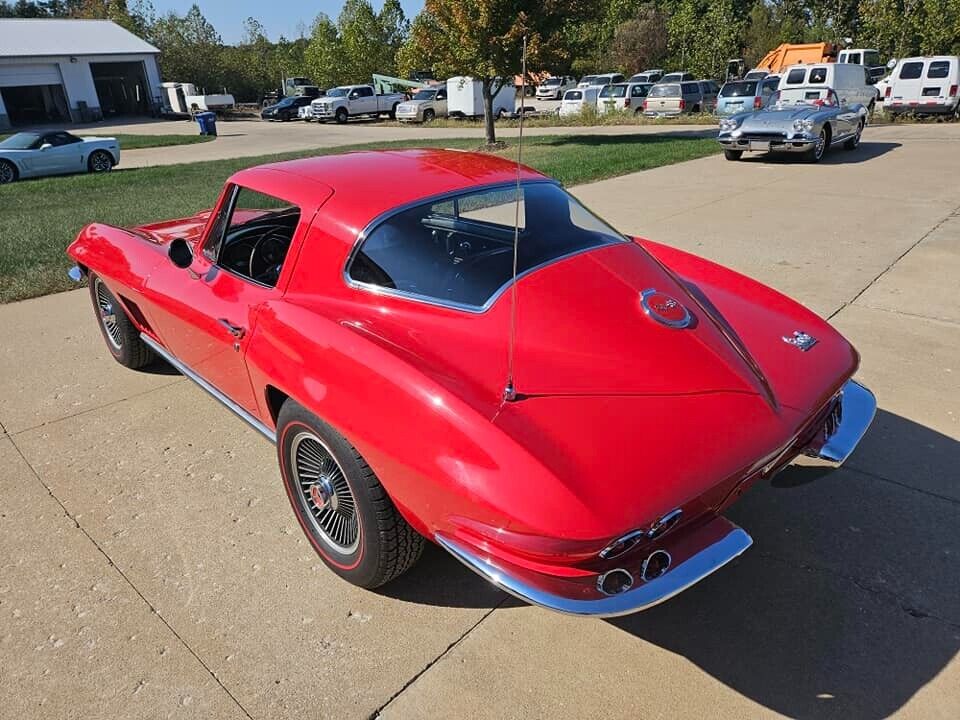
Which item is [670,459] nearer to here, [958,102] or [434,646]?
[434,646]

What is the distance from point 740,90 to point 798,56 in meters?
14.2

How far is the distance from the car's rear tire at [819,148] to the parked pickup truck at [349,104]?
23.7 metres

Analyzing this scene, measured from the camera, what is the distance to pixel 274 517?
10.0 ft

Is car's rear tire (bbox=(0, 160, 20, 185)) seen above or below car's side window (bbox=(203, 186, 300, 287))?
below

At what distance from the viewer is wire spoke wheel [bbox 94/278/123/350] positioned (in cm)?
447

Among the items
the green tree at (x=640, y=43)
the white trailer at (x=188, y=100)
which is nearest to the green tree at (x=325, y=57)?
the white trailer at (x=188, y=100)

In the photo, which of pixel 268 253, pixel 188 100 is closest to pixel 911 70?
pixel 268 253

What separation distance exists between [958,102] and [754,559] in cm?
2398

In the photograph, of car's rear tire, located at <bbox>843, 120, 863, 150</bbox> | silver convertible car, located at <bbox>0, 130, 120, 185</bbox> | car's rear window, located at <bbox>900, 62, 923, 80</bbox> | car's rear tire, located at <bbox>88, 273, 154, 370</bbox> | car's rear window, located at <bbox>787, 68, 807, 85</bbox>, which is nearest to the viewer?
car's rear tire, located at <bbox>88, 273, 154, 370</bbox>

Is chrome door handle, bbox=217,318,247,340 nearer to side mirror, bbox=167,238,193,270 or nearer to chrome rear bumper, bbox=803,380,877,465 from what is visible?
side mirror, bbox=167,238,193,270

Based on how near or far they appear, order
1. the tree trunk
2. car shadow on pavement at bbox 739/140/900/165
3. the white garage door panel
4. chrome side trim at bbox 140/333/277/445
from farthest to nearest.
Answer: the white garage door panel
the tree trunk
car shadow on pavement at bbox 739/140/900/165
chrome side trim at bbox 140/333/277/445

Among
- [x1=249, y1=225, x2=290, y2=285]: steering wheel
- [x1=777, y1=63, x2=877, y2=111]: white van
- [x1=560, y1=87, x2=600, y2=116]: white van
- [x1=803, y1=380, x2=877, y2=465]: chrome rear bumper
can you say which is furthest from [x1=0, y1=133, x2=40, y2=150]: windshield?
[x1=777, y1=63, x2=877, y2=111]: white van

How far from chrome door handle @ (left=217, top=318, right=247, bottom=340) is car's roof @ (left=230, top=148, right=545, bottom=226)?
0.59 m

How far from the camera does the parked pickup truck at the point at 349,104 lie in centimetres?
3225
